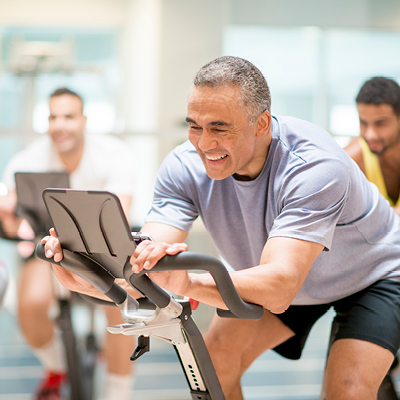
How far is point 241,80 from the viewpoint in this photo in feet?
4.58

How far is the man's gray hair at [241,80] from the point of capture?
4.55 ft

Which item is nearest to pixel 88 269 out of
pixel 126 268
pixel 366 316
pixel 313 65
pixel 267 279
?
pixel 126 268

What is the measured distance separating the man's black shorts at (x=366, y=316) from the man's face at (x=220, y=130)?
0.57m

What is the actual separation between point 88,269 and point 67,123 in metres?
2.09

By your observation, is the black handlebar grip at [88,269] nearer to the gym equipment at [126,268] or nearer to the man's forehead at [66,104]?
the gym equipment at [126,268]

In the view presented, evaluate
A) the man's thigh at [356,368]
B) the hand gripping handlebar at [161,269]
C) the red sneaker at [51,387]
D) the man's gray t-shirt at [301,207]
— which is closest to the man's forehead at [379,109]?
the man's gray t-shirt at [301,207]

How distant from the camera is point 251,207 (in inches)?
60.6

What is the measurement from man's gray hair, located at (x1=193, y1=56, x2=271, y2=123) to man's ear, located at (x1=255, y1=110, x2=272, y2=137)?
0.04 ft

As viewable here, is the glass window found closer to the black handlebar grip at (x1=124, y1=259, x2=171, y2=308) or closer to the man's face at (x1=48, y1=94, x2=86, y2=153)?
the man's face at (x1=48, y1=94, x2=86, y2=153)

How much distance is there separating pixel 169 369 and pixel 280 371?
0.79m

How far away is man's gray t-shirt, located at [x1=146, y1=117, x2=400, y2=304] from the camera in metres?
1.34

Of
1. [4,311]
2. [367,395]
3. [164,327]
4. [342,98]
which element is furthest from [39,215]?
[342,98]

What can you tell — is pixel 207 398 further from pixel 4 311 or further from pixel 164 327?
pixel 4 311

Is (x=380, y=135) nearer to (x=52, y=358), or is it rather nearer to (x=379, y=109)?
(x=379, y=109)
